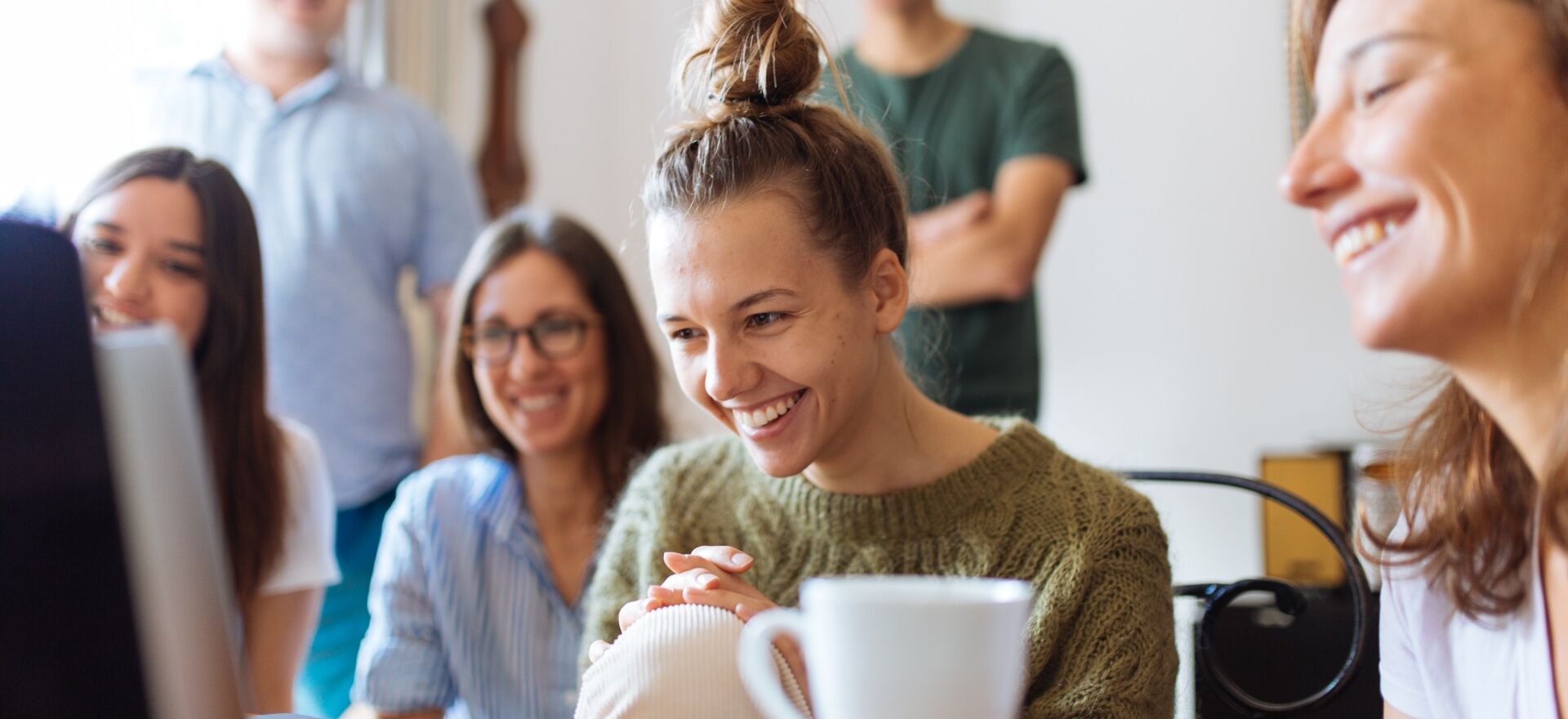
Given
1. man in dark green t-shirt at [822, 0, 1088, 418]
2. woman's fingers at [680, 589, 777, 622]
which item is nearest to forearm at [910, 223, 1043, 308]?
man in dark green t-shirt at [822, 0, 1088, 418]

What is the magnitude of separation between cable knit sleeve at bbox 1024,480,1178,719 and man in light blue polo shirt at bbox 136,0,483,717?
156 cm

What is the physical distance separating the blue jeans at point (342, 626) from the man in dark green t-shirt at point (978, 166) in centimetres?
110

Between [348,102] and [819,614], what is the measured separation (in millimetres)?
2283

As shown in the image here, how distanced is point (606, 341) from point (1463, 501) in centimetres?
127

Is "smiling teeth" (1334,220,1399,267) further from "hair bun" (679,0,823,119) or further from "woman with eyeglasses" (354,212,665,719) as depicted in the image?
"woman with eyeglasses" (354,212,665,719)

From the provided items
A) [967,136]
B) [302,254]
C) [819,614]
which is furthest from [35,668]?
[302,254]

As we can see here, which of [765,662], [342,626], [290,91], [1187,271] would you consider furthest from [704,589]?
[1187,271]

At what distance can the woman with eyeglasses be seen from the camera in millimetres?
1761

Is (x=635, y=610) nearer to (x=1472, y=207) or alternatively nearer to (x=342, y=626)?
(x=1472, y=207)

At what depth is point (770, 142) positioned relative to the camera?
50.5 inches

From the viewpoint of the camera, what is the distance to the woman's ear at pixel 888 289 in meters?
1.32

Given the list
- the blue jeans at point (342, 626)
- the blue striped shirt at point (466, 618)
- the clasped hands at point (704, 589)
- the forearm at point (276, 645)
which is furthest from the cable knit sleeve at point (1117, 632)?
the blue jeans at point (342, 626)

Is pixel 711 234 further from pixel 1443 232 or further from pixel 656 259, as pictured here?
pixel 1443 232

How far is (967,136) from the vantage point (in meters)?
2.18
